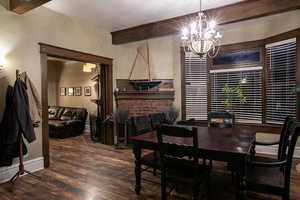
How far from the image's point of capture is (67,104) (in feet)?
24.1

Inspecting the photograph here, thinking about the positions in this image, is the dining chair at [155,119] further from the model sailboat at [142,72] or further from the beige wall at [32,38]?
the beige wall at [32,38]

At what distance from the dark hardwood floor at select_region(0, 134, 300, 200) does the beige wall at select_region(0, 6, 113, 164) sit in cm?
57

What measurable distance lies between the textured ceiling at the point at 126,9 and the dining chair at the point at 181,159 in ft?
7.68

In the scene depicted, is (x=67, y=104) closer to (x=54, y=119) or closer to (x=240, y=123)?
(x=54, y=119)

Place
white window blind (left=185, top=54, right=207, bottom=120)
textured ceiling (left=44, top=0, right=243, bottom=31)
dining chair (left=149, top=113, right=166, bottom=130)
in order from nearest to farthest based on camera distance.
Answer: textured ceiling (left=44, top=0, right=243, bottom=31)
dining chair (left=149, top=113, right=166, bottom=130)
white window blind (left=185, top=54, right=207, bottom=120)

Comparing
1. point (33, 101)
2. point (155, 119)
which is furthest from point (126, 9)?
point (33, 101)

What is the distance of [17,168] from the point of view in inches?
117

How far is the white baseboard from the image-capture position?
281 cm

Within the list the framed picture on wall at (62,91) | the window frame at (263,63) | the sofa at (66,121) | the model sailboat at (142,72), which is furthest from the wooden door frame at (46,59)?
the framed picture on wall at (62,91)

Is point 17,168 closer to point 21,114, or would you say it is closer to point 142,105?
point 21,114

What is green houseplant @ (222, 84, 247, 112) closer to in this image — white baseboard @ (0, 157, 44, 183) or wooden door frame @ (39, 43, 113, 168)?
wooden door frame @ (39, 43, 113, 168)

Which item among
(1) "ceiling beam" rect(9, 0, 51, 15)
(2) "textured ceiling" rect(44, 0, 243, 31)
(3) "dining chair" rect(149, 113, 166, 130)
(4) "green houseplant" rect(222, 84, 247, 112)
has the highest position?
(2) "textured ceiling" rect(44, 0, 243, 31)

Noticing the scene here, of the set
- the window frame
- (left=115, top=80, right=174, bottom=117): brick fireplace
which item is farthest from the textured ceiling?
(left=115, top=80, right=174, bottom=117): brick fireplace

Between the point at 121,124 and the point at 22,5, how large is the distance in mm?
→ 3192
